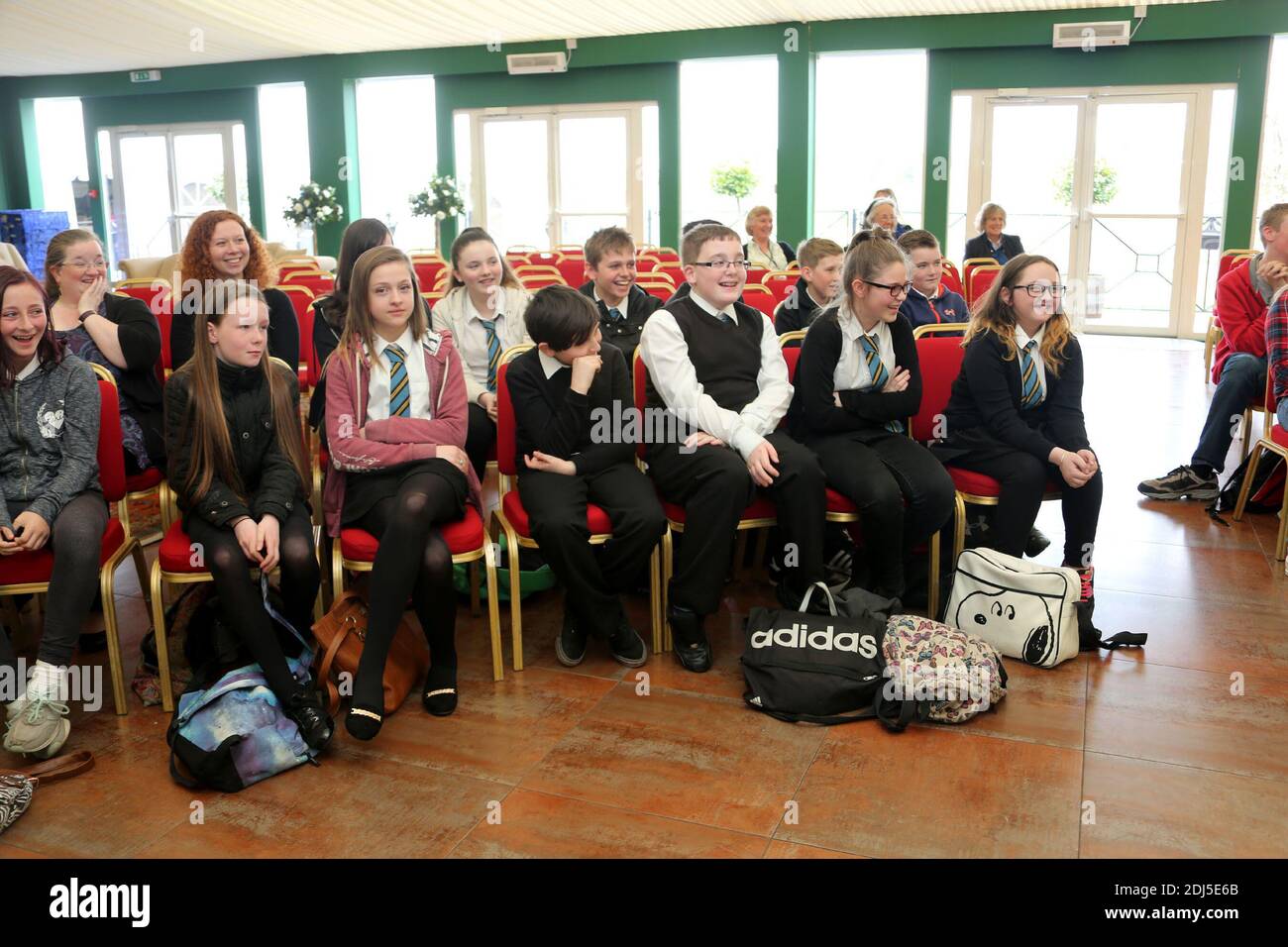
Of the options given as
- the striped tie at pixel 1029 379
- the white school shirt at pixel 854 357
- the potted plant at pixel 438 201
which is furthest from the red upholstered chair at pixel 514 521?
the potted plant at pixel 438 201

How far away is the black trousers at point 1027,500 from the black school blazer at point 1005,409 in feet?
0.17

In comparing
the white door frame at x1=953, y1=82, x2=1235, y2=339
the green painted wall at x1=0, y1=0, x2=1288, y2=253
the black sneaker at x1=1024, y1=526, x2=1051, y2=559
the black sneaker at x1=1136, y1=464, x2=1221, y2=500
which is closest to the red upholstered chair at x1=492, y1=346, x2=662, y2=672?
the black sneaker at x1=1024, y1=526, x2=1051, y2=559

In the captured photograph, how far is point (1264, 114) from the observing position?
34.2 feet

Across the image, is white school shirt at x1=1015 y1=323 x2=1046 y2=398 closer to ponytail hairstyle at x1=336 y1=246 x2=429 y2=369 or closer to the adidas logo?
the adidas logo

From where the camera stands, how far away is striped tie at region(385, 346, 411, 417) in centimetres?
314

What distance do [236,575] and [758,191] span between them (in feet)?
35.6

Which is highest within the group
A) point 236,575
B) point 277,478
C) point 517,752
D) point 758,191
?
point 758,191

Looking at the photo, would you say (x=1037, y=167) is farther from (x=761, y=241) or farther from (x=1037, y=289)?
(x=1037, y=289)

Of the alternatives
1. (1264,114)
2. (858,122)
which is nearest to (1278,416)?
(1264,114)

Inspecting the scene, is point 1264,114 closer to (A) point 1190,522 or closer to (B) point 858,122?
(B) point 858,122

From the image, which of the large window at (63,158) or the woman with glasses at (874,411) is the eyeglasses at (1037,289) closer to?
the woman with glasses at (874,411)

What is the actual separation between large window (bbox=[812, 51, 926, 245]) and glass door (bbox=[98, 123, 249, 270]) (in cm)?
792

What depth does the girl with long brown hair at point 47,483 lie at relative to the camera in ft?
8.68

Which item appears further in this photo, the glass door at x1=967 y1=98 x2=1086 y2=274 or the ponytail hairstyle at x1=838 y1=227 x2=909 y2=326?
the glass door at x1=967 y1=98 x2=1086 y2=274
